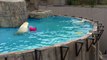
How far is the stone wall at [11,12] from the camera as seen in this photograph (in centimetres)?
1132

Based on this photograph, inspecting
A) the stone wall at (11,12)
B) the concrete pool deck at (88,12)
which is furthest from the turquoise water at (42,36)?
the concrete pool deck at (88,12)

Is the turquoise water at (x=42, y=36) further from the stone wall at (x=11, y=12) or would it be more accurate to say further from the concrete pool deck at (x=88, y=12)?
the concrete pool deck at (x=88, y=12)

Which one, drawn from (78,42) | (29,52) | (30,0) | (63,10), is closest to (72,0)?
(63,10)

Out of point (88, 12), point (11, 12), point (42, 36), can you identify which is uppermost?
point (11, 12)

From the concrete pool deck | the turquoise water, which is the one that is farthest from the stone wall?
the concrete pool deck

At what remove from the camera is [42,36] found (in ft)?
31.0

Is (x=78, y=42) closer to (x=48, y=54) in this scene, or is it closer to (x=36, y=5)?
(x=48, y=54)

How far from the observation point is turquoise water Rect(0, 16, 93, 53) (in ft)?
26.6

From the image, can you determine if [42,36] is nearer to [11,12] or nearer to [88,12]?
[11,12]

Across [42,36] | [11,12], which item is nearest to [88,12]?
[11,12]

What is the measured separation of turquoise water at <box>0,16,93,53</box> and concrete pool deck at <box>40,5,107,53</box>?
3.12 metres

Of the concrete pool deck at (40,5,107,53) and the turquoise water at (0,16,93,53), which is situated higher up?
the turquoise water at (0,16,93,53)

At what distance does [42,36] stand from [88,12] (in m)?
6.77

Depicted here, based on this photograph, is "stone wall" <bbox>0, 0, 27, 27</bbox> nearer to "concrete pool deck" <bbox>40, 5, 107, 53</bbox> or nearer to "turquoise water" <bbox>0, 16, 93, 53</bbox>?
"turquoise water" <bbox>0, 16, 93, 53</bbox>
